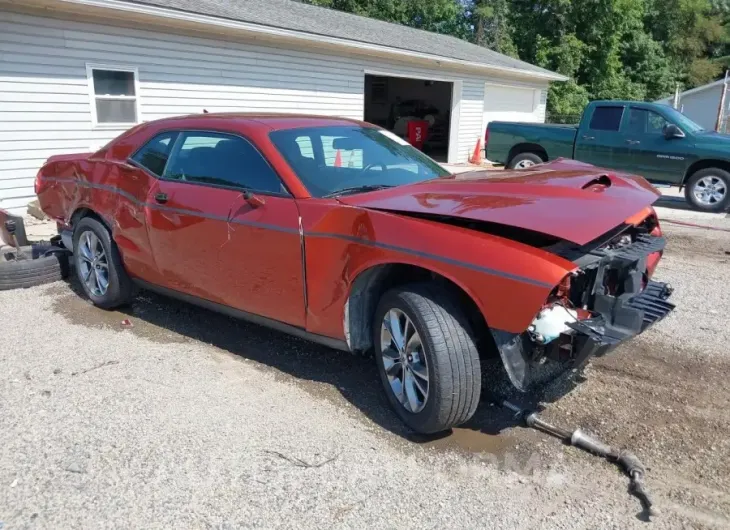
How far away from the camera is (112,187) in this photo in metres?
5.00

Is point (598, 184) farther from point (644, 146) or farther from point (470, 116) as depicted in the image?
point (470, 116)

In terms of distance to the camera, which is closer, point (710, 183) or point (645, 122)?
point (710, 183)

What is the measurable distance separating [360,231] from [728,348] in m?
2.99

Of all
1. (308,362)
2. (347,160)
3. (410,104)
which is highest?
(410,104)

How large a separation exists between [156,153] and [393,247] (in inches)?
98.2

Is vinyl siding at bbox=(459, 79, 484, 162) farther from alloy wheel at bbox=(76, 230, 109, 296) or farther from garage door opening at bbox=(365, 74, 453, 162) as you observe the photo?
alloy wheel at bbox=(76, 230, 109, 296)

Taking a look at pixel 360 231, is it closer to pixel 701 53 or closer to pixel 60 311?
pixel 60 311

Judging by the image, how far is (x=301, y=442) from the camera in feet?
10.6

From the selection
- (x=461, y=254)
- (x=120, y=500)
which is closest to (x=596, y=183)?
(x=461, y=254)

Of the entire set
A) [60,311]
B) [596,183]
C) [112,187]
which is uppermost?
[596,183]

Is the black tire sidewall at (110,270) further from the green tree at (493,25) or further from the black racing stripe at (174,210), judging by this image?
the green tree at (493,25)

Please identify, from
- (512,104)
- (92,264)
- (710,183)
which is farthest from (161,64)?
(512,104)

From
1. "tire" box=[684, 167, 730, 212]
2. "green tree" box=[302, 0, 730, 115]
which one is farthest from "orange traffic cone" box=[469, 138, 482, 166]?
"green tree" box=[302, 0, 730, 115]

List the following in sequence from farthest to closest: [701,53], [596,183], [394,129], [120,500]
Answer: [701,53]
[394,129]
[596,183]
[120,500]
